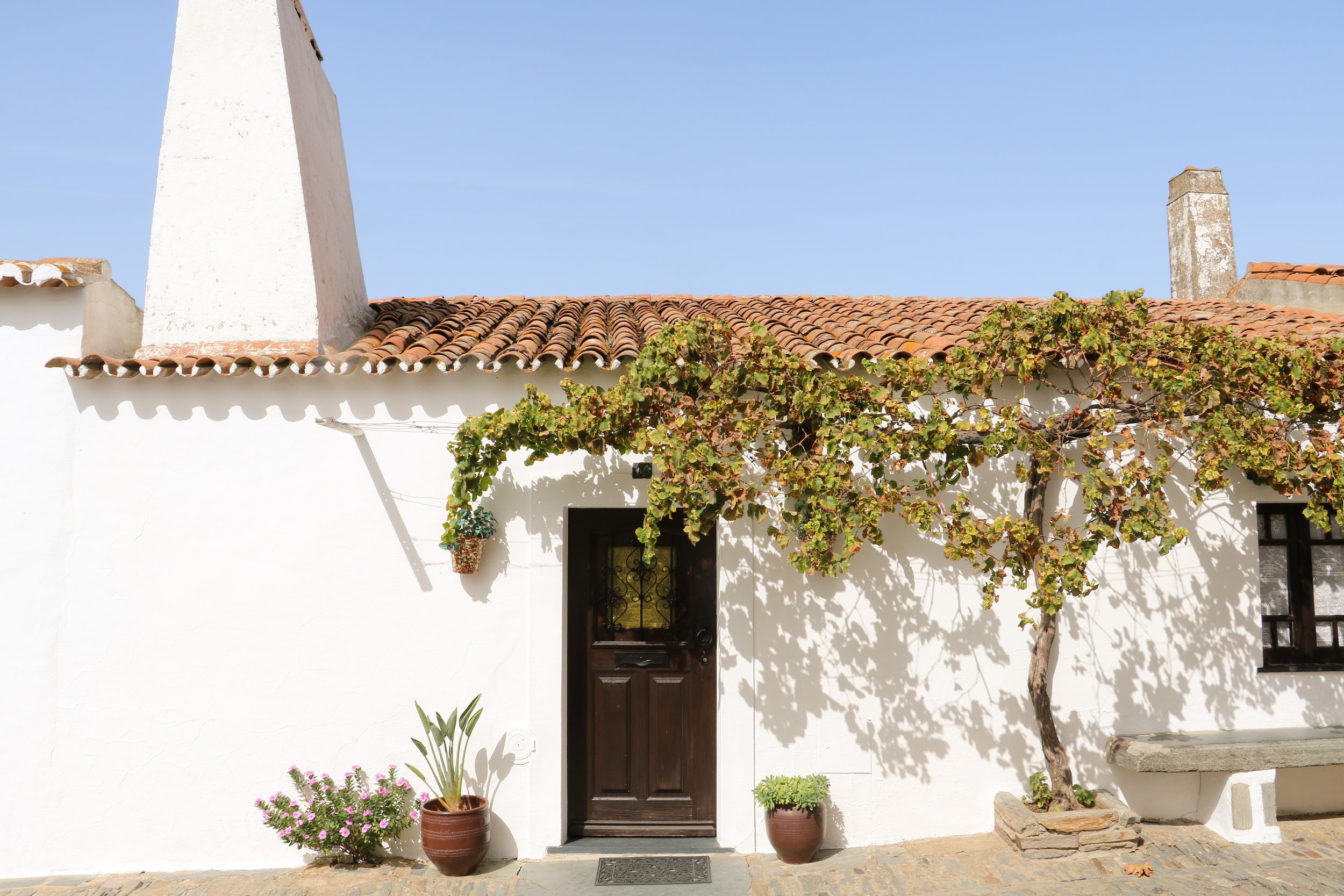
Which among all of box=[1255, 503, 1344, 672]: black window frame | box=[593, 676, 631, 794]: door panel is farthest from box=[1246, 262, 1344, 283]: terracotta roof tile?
box=[593, 676, 631, 794]: door panel

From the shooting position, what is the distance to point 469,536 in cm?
→ 594

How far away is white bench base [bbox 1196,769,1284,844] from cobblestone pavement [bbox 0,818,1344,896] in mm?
79

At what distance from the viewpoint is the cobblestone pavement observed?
5.40m

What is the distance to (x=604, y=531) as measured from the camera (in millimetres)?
6500

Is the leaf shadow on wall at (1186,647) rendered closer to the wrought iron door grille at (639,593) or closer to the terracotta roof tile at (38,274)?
the wrought iron door grille at (639,593)

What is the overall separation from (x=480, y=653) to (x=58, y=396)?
3587mm

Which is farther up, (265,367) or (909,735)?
(265,367)

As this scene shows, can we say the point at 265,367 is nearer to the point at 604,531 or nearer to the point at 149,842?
the point at 604,531

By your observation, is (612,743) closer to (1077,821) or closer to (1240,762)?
(1077,821)

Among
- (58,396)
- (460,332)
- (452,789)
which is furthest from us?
(460,332)

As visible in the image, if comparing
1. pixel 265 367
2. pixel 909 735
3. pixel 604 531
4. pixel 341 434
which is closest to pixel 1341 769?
pixel 909 735

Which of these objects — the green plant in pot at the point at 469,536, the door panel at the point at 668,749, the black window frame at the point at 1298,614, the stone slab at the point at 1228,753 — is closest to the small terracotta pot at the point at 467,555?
the green plant in pot at the point at 469,536

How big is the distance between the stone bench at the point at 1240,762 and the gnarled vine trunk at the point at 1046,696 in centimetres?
45

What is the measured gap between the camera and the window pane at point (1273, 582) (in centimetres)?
666
